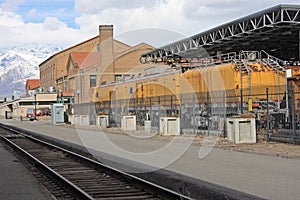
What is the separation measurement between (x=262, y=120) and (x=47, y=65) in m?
101

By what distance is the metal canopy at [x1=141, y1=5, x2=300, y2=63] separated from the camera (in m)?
29.9

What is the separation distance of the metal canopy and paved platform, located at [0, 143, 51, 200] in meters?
18.9

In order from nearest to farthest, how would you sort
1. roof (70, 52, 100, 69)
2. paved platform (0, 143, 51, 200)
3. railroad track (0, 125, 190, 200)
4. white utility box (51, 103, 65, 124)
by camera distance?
railroad track (0, 125, 190, 200) → paved platform (0, 143, 51, 200) → white utility box (51, 103, 65, 124) → roof (70, 52, 100, 69)

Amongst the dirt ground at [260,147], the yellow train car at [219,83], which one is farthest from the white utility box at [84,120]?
the dirt ground at [260,147]

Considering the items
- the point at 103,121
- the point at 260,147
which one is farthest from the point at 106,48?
the point at 260,147

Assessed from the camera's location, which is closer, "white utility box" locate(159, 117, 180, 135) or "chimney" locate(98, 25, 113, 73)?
"white utility box" locate(159, 117, 180, 135)

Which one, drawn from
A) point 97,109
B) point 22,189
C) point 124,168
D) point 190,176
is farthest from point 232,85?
point 97,109

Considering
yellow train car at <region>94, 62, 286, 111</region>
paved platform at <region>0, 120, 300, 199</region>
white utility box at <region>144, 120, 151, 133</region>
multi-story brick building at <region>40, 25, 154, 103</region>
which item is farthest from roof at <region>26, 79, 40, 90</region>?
paved platform at <region>0, 120, 300, 199</region>

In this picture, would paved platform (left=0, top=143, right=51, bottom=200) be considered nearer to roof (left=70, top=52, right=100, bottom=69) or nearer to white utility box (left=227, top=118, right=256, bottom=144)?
white utility box (left=227, top=118, right=256, bottom=144)

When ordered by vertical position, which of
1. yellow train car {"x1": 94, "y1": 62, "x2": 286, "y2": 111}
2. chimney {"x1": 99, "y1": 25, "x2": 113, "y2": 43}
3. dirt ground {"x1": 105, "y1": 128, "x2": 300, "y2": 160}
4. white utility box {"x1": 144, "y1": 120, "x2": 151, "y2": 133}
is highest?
chimney {"x1": 99, "y1": 25, "x2": 113, "y2": 43}

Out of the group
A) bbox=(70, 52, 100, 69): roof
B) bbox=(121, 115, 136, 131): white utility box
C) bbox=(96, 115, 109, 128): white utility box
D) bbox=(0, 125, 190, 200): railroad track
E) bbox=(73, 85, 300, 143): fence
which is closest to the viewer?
bbox=(0, 125, 190, 200): railroad track

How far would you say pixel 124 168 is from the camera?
1556cm

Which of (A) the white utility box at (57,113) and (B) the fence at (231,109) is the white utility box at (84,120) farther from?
(B) the fence at (231,109)

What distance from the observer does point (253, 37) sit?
35.2 m
